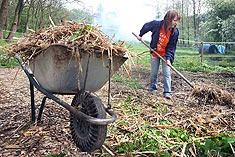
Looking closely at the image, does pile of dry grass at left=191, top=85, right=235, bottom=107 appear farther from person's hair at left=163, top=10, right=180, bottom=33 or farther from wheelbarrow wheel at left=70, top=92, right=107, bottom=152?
wheelbarrow wheel at left=70, top=92, right=107, bottom=152

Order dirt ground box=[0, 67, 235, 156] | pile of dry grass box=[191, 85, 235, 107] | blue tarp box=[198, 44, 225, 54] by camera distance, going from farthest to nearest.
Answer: blue tarp box=[198, 44, 225, 54] < pile of dry grass box=[191, 85, 235, 107] < dirt ground box=[0, 67, 235, 156]

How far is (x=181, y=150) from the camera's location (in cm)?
199

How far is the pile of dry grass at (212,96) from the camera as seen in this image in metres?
3.54

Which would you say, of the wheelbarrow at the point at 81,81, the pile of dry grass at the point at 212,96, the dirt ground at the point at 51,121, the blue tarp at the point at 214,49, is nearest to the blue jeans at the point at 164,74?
the dirt ground at the point at 51,121

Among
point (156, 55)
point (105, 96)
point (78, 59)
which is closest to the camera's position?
point (78, 59)

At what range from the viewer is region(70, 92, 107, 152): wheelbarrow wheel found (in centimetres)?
176

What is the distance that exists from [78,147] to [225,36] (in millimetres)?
18325

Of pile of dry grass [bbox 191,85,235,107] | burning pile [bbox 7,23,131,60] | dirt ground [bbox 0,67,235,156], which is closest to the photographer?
burning pile [bbox 7,23,131,60]

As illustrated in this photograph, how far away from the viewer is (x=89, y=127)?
1.85m

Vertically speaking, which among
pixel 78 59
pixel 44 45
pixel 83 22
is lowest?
pixel 78 59

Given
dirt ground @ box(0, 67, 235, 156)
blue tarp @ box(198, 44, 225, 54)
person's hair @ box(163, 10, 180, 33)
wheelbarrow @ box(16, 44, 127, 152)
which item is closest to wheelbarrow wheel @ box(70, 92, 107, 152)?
wheelbarrow @ box(16, 44, 127, 152)

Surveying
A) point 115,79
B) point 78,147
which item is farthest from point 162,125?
point 115,79

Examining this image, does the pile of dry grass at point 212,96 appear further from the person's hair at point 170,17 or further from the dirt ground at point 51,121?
the person's hair at point 170,17

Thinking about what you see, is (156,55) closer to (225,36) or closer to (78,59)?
(78,59)
